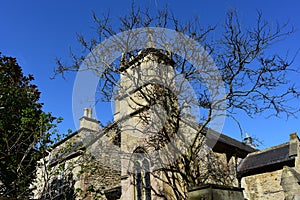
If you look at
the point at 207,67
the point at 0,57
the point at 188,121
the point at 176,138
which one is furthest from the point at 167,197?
the point at 0,57

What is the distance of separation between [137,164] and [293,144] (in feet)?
30.3

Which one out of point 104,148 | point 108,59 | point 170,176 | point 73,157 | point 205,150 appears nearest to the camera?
point 108,59

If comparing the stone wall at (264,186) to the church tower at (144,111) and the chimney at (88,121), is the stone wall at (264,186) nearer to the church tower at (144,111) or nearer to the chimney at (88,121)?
the church tower at (144,111)

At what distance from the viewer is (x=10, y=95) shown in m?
12.2

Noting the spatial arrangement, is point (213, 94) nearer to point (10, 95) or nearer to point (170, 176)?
point (170, 176)

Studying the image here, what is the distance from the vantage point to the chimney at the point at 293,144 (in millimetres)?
14609

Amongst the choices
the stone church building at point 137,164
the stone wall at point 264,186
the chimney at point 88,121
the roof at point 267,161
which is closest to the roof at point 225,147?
the stone church building at point 137,164

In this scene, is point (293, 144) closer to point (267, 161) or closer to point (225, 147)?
point (267, 161)

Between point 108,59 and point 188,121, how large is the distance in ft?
13.2

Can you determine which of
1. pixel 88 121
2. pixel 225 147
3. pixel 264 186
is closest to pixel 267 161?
pixel 264 186

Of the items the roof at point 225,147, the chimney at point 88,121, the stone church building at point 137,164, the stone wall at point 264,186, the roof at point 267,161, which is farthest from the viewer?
the chimney at point 88,121

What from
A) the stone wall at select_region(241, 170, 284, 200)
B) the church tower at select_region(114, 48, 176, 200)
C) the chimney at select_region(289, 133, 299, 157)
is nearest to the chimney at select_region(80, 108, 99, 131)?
the church tower at select_region(114, 48, 176, 200)

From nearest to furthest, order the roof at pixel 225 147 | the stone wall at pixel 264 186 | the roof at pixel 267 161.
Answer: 1. the roof at pixel 225 147
2. the stone wall at pixel 264 186
3. the roof at pixel 267 161

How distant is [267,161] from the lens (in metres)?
15.6
